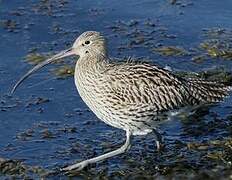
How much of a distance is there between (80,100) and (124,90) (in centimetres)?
166

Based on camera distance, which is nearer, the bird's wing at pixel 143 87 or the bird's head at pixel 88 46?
the bird's wing at pixel 143 87

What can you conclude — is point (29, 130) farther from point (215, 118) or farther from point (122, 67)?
point (215, 118)

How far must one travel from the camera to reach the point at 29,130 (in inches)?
433

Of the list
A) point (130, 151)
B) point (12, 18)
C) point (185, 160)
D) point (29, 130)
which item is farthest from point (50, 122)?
point (12, 18)

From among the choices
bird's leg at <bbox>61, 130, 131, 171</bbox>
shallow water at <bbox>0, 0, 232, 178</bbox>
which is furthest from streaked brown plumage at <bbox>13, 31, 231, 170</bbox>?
shallow water at <bbox>0, 0, 232, 178</bbox>

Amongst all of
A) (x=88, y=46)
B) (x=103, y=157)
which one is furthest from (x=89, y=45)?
(x=103, y=157)

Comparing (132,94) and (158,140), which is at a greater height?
(132,94)

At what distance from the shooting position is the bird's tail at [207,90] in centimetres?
1061

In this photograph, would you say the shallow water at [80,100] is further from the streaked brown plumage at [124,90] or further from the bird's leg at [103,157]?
the streaked brown plumage at [124,90]

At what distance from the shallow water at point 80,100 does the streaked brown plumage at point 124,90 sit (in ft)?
1.04

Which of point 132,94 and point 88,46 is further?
point 88,46

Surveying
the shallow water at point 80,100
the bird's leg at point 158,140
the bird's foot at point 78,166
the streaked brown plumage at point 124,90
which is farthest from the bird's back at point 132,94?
the bird's foot at point 78,166

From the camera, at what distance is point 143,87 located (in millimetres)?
10234

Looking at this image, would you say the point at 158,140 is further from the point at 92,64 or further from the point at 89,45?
the point at 89,45
